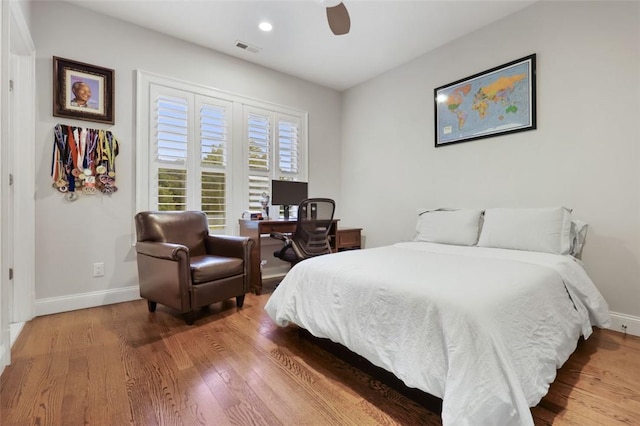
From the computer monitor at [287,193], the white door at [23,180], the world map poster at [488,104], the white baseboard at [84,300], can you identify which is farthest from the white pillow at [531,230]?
the white door at [23,180]

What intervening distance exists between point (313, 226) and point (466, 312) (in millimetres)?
2114

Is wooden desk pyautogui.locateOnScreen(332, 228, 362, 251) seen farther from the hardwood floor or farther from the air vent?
the air vent

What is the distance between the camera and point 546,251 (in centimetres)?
219

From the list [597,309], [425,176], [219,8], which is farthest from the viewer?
[425,176]

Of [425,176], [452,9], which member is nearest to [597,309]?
[425,176]

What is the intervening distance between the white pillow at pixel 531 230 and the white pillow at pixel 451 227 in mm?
127

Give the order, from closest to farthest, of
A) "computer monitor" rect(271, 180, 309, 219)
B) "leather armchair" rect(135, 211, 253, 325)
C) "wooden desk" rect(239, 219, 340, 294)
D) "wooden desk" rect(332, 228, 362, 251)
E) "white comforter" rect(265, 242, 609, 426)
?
"white comforter" rect(265, 242, 609, 426) → "leather armchair" rect(135, 211, 253, 325) → "wooden desk" rect(239, 219, 340, 294) → "computer monitor" rect(271, 180, 309, 219) → "wooden desk" rect(332, 228, 362, 251)

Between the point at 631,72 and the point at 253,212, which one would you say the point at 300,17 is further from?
the point at 631,72

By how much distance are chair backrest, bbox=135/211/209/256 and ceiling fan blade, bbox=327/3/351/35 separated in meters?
2.24

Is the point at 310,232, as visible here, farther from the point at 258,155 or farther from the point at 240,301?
the point at 258,155

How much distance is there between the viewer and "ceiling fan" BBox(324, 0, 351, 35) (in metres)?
1.99

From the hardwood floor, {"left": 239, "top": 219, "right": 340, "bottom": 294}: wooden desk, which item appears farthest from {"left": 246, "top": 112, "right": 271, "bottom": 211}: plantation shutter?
the hardwood floor

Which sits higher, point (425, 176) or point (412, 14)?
A: point (412, 14)

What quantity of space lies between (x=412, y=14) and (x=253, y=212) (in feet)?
9.23
